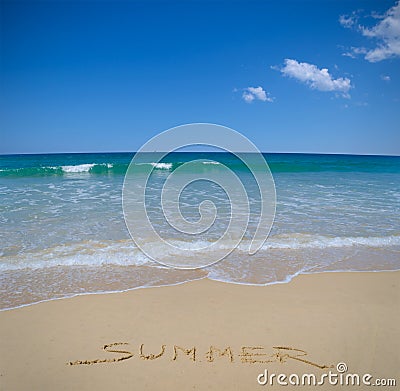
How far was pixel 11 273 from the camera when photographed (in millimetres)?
4777

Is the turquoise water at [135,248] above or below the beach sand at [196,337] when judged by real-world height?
above

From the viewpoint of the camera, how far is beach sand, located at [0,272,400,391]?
2688mm

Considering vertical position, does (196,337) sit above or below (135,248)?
below

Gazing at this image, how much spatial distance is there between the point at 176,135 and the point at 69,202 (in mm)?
6965

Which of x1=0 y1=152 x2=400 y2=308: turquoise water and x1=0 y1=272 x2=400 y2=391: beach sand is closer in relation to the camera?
x1=0 y1=272 x2=400 y2=391: beach sand

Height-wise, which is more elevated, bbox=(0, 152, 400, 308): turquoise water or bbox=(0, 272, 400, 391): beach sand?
bbox=(0, 152, 400, 308): turquoise water

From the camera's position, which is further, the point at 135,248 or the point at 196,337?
the point at 135,248

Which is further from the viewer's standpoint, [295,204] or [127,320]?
[295,204]

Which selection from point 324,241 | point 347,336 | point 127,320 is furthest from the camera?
point 324,241

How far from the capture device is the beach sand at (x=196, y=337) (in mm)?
2688

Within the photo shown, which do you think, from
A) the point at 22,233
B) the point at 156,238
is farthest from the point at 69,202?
the point at 156,238

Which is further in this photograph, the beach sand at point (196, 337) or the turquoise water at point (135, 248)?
the turquoise water at point (135, 248)

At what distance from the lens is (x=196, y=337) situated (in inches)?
125

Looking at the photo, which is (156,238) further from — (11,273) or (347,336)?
(347,336)
